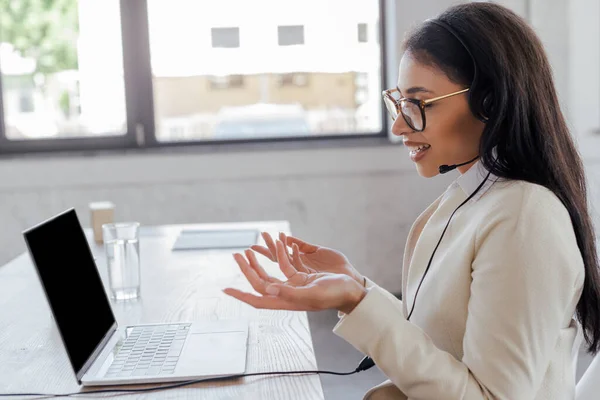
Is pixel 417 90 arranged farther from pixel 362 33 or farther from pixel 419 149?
pixel 362 33

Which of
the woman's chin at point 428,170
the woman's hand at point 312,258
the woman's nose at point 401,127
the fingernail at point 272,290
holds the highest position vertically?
the woman's nose at point 401,127

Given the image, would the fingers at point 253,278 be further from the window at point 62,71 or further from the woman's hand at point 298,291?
the window at point 62,71

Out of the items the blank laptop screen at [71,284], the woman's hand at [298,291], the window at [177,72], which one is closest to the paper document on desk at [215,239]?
the blank laptop screen at [71,284]

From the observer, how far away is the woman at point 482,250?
3.05 ft

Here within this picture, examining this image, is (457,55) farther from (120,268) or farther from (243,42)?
(243,42)

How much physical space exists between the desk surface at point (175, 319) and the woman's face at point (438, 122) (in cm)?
37

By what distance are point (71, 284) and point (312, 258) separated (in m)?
0.40

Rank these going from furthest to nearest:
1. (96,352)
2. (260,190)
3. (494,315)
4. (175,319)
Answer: (260,190), (175,319), (96,352), (494,315)

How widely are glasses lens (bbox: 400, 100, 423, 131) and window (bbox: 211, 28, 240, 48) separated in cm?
257

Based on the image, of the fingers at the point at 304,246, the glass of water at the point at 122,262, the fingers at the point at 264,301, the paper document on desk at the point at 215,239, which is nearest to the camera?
the fingers at the point at 264,301

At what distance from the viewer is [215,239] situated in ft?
7.24

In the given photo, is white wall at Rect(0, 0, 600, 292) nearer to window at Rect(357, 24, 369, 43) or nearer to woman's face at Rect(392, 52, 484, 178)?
window at Rect(357, 24, 369, 43)

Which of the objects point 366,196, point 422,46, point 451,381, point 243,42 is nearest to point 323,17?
point 243,42

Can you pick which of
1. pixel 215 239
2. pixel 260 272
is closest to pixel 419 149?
pixel 260 272
